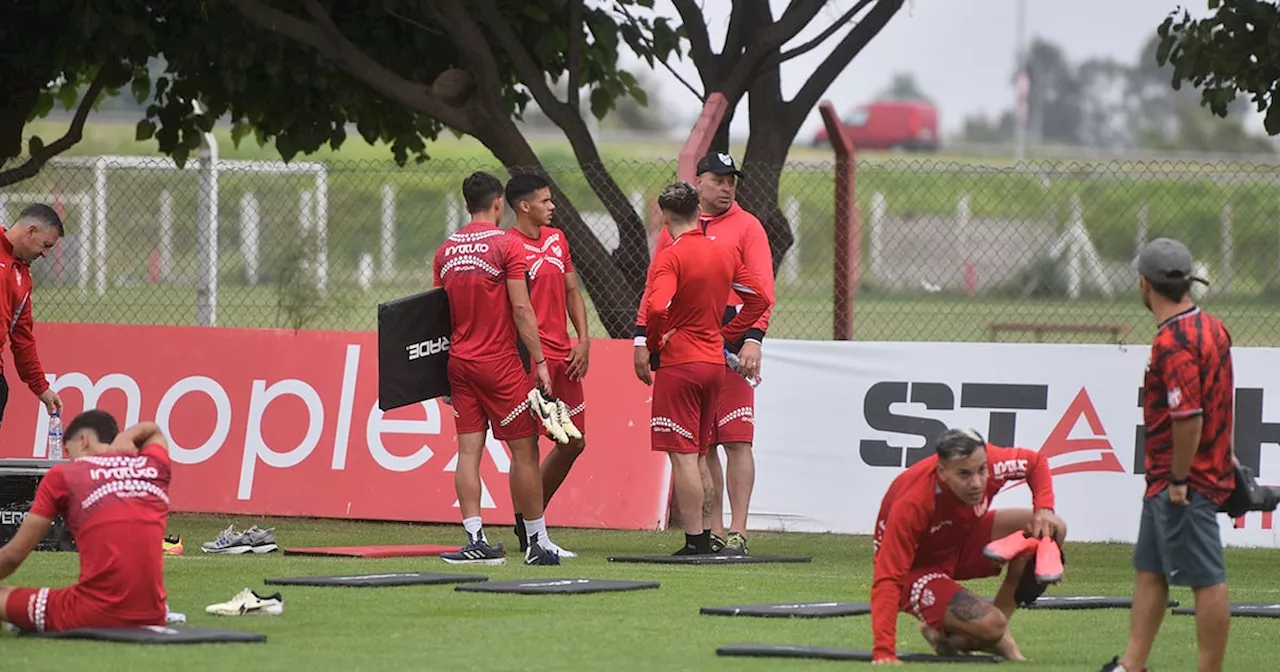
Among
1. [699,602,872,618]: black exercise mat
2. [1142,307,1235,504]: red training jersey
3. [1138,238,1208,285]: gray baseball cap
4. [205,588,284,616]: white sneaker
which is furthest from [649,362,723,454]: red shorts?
[1138,238,1208,285]: gray baseball cap

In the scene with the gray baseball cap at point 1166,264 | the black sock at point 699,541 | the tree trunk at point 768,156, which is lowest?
the black sock at point 699,541

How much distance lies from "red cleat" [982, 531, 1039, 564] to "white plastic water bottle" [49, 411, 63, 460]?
17.6 feet

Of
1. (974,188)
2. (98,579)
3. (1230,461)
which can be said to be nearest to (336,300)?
(98,579)

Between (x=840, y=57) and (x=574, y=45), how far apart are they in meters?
1.91

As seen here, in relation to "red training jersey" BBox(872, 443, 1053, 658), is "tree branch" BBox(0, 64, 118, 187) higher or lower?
higher

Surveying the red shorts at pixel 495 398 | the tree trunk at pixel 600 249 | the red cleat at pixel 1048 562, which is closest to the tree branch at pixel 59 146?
the tree trunk at pixel 600 249

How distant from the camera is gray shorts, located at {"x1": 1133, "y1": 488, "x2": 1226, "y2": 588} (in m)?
6.46

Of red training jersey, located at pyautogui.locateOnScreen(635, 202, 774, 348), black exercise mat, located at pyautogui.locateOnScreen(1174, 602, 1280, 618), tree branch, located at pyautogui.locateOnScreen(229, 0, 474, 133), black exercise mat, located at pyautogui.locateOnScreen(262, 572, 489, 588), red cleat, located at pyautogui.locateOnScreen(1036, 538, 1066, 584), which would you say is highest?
tree branch, located at pyautogui.locateOnScreen(229, 0, 474, 133)

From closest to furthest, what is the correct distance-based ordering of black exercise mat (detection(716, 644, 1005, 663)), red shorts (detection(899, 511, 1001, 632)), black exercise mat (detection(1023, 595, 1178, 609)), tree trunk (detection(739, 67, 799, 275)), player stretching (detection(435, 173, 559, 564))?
black exercise mat (detection(716, 644, 1005, 663)) < red shorts (detection(899, 511, 1001, 632)) < black exercise mat (detection(1023, 595, 1178, 609)) < player stretching (detection(435, 173, 559, 564)) < tree trunk (detection(739, 67, 799, 275))

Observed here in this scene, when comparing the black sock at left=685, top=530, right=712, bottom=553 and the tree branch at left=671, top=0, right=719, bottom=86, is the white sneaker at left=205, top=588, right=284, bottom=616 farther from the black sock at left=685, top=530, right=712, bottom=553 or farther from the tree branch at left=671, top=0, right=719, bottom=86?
the tree branch at left=671, top=0, right=719, bottom=86

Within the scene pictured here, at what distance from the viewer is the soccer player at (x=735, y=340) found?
10.6 metres

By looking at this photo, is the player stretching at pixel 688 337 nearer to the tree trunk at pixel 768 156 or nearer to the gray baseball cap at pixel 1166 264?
the tree trunk at pixel 768 156

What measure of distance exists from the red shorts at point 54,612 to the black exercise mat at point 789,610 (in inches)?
96.4

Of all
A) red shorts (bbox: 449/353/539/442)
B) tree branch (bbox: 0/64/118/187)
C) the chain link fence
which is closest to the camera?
red shorts (bbox: 449/353/539/442)
